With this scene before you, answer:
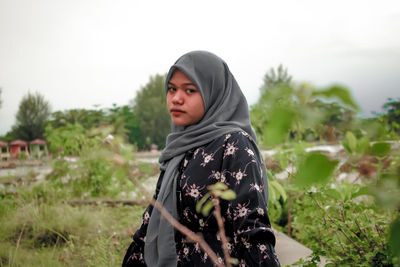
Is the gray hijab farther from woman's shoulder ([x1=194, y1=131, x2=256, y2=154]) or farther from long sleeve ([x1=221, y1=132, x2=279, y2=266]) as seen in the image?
long sleeve ([x1=221, y1=132, x2=279, y2=266])

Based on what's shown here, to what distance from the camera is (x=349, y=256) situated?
1498mm

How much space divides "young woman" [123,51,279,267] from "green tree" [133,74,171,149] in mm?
20855

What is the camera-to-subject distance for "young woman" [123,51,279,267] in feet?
3.67

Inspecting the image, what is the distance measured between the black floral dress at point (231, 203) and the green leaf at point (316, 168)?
0.67m

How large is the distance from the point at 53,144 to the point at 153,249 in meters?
3.56

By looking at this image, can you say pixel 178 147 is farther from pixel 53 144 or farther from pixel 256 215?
pixel 53 144

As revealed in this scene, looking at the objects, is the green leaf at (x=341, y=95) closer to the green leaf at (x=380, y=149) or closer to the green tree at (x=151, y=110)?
the green leaf at (x=380, y=149)

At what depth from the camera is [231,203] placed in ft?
3.67

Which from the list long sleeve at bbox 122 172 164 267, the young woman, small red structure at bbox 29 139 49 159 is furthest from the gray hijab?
small red structure at bbox 29 139 49 159

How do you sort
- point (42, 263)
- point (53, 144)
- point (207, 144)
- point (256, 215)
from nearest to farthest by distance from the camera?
1. point (256, 215)
2. point (207, 144)
3. point (42, 263)
4. point (53, 144)

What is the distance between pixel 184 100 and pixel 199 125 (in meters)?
0.13

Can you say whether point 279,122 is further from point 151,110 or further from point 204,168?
point 151,110

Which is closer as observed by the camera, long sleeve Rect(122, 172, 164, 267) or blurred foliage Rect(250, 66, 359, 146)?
blurred foliage Rect(250, 66, 359, 146)

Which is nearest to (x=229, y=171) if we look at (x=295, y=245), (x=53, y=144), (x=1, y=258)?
(x=295, y=245)
